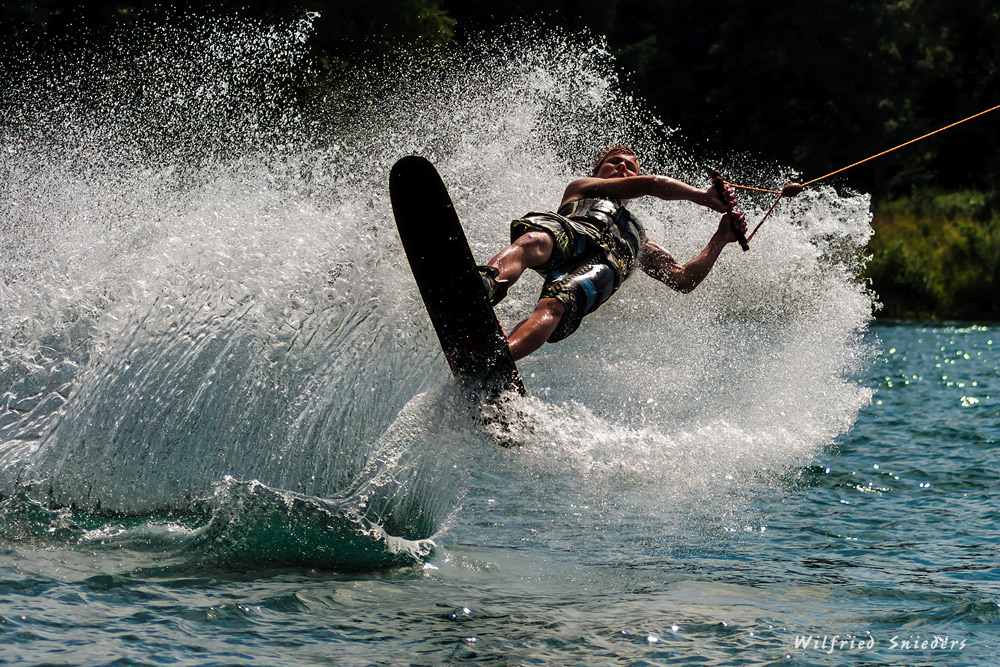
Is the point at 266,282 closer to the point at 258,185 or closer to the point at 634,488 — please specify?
the point at 258,185

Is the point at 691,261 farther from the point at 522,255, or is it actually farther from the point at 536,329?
the point at 536,329

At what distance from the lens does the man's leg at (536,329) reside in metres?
5.43

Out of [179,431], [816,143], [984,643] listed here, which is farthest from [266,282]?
[816,143]

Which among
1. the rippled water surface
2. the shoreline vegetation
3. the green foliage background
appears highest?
the green foliage background

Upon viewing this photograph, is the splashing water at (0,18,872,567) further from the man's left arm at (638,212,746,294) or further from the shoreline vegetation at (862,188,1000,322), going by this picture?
the shoreline vegetation at (862,188,1000,322)

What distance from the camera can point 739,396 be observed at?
866 centimetres

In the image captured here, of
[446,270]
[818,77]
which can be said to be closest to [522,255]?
[446,270]

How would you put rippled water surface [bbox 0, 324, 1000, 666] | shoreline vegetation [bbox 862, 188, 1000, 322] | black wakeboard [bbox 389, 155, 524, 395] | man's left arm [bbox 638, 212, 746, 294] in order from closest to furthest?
rippled water surface [bbox 0, 324, 1000, 666] → black wakeboard [bbox 389, 155, 524, 395] → man's left arm [bbox 638, 212, 746, 294] → shoreline vegetation [bbox 862, 188, 1000, 322]

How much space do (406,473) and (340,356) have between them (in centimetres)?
73

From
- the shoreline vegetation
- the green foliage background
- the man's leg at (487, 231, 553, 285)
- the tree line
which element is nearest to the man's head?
the man's leg at (487, 231, 553, 285)

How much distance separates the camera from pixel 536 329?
5.52 m

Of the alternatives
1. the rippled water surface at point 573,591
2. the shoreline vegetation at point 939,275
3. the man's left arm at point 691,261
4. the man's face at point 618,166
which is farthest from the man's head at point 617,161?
the shoreline vegetation at point 939,275

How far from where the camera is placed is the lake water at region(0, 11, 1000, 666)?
459 cm

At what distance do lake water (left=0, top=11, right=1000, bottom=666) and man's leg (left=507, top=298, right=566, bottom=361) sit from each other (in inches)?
12.7
